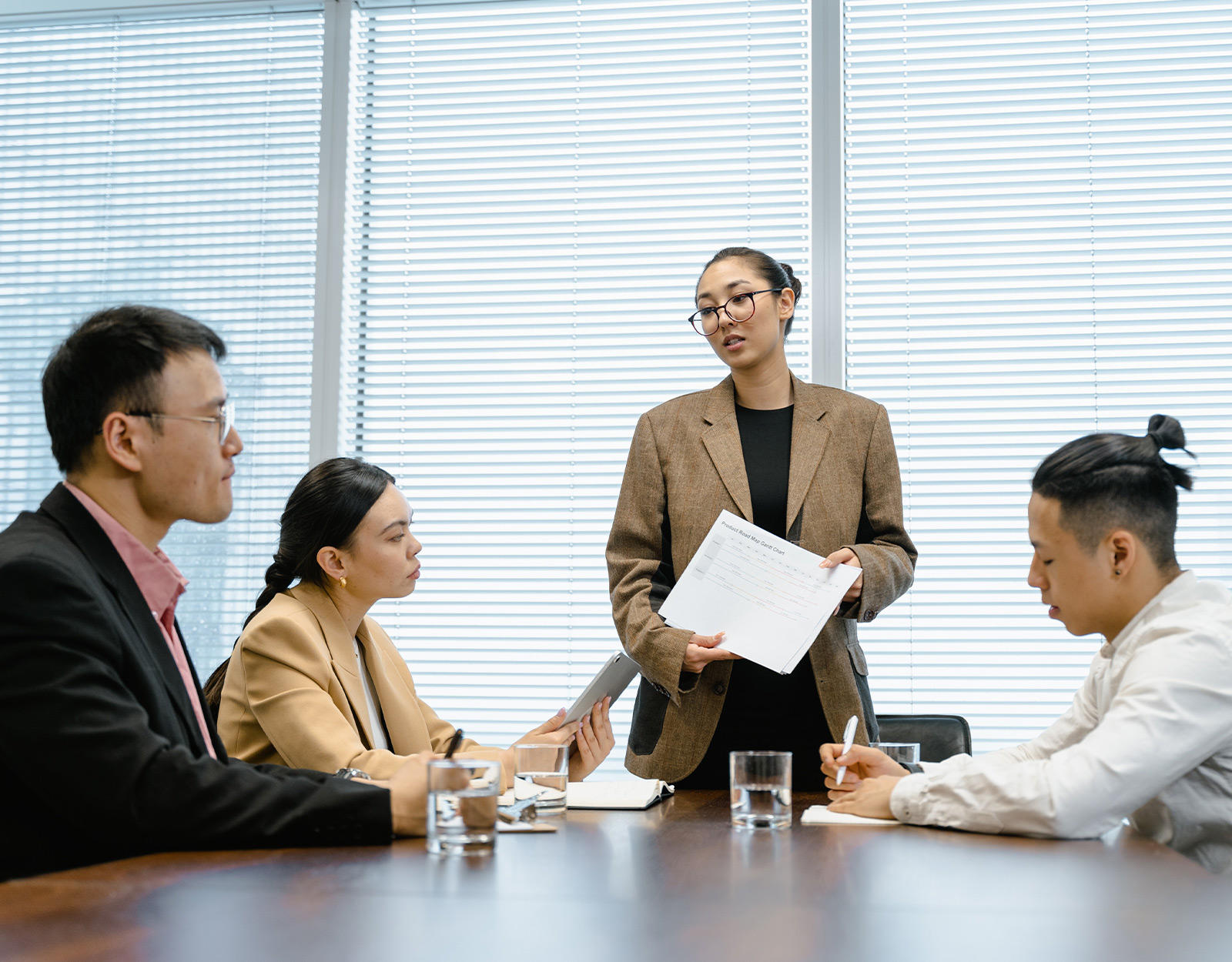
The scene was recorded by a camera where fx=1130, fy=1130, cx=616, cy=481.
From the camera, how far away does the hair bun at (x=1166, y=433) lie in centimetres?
164

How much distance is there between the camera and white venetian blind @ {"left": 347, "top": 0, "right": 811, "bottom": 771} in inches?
144

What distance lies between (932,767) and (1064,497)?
461mm

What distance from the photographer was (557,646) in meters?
3.63

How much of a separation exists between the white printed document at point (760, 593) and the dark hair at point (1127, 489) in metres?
0.52

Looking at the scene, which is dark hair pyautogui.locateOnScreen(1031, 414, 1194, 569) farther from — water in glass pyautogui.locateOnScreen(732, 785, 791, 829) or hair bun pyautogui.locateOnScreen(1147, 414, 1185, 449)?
water in glass pyautogui.locateOnScreen(732, 785, 791, 829)

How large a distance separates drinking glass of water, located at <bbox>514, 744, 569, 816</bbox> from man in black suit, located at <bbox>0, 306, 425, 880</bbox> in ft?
0.87

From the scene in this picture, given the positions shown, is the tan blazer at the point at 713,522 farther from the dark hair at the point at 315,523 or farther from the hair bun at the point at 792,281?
the dark hair at the point at 315,523

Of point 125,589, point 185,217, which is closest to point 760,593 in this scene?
point 125,589

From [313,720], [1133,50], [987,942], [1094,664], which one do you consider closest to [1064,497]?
[1094,664]

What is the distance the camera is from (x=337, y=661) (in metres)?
2.02

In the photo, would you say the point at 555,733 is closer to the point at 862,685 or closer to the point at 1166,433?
the point at 862,685

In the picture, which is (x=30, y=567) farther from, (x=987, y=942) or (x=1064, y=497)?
(x=1064, y=497)

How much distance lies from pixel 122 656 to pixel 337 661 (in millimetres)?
746

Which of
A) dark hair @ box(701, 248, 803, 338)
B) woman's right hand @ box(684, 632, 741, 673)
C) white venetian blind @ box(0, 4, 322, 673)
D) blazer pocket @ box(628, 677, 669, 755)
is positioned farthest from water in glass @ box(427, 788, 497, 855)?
white venetian blind @ box(0, 4, 322, 673)
